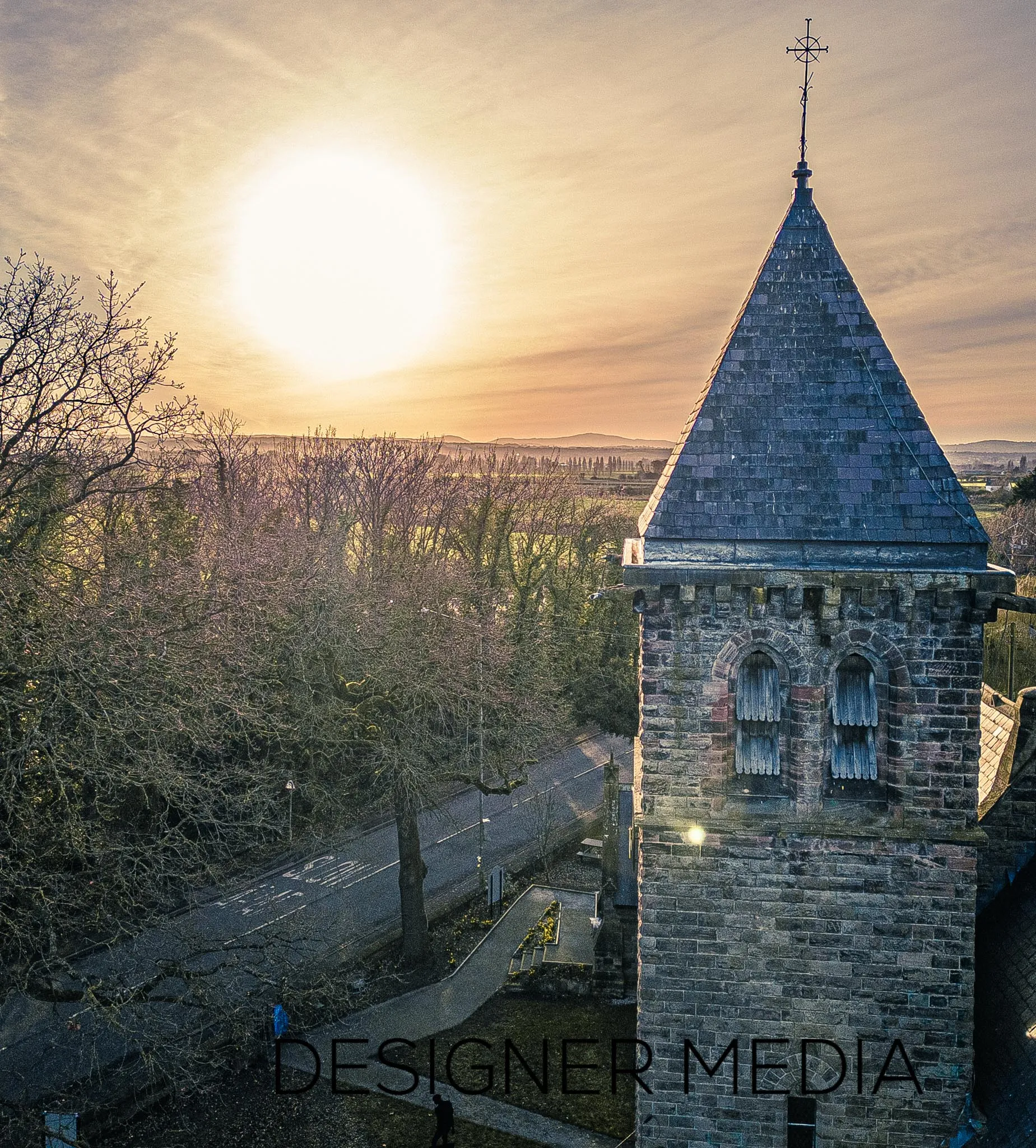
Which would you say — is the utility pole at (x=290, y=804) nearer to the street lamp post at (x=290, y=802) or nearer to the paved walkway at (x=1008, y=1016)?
the street lamp post at (x=290, y=802)

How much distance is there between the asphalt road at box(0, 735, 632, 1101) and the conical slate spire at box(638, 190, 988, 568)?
964 centimetres

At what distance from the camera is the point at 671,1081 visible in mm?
8742

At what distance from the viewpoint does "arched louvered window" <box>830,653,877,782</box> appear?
8.60 metres

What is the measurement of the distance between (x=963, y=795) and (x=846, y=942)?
182cm

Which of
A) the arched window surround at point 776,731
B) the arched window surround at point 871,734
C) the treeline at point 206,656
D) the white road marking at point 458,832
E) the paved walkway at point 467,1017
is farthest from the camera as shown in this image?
the white road marking at point 458,832

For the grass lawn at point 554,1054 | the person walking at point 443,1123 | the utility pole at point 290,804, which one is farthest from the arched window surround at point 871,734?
the utility pole at point 290,804

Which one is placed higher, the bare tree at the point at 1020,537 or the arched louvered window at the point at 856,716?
the bare tree at the point at 1020,537

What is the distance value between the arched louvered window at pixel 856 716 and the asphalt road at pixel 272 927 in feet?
30.8

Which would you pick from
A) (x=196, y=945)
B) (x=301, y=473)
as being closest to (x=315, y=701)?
(x=196, y=945)

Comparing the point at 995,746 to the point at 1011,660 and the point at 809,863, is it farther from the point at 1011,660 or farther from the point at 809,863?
the point at 1011,660

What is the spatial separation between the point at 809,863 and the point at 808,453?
4.01m

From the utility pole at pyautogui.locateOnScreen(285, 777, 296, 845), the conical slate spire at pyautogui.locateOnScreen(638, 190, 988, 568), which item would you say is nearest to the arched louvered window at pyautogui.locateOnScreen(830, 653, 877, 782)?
the conical slate spire at pyautogui.locateOnScreen(638, 190, 988, 568)

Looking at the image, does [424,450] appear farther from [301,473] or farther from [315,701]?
[315,701]

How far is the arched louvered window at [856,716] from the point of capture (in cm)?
860
